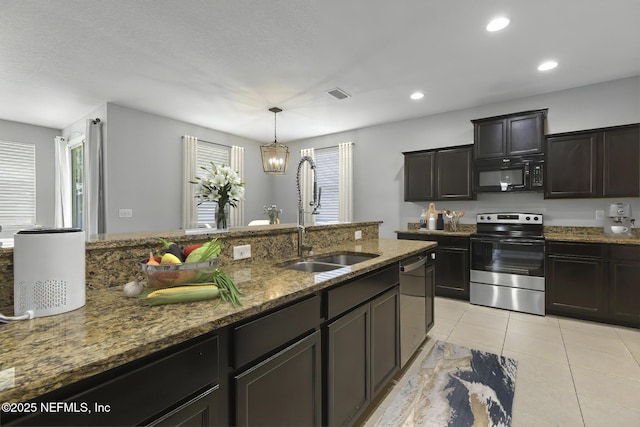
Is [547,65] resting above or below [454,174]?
above

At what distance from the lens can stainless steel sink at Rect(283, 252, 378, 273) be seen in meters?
2.03

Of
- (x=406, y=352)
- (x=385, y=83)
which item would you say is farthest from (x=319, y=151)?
(x=406, y=352)

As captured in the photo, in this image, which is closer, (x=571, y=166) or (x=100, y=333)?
(x=100, y=333)

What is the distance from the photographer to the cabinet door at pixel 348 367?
1439 mm

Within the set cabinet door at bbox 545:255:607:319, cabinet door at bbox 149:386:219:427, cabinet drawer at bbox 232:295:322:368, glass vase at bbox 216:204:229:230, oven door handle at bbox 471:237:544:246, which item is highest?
glass vase at bbox 216:204:229:230

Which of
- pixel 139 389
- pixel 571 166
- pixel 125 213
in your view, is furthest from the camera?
pixel 125 213

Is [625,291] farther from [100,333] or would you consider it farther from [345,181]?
[100,333]

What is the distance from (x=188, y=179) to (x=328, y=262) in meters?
3.68

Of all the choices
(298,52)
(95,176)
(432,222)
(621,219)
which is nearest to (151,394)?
(298,52)

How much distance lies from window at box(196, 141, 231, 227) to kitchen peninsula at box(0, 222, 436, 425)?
4117mm

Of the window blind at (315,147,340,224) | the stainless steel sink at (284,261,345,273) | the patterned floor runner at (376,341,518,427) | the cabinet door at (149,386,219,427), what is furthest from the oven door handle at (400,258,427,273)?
the window blind at (315,147,340,224)

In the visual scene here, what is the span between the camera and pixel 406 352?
2244 mm

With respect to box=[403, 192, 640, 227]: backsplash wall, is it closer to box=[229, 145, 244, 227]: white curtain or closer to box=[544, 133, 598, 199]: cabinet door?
box=[544, 133, 598, 199]: cabinet door

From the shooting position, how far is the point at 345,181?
5.65 metres
